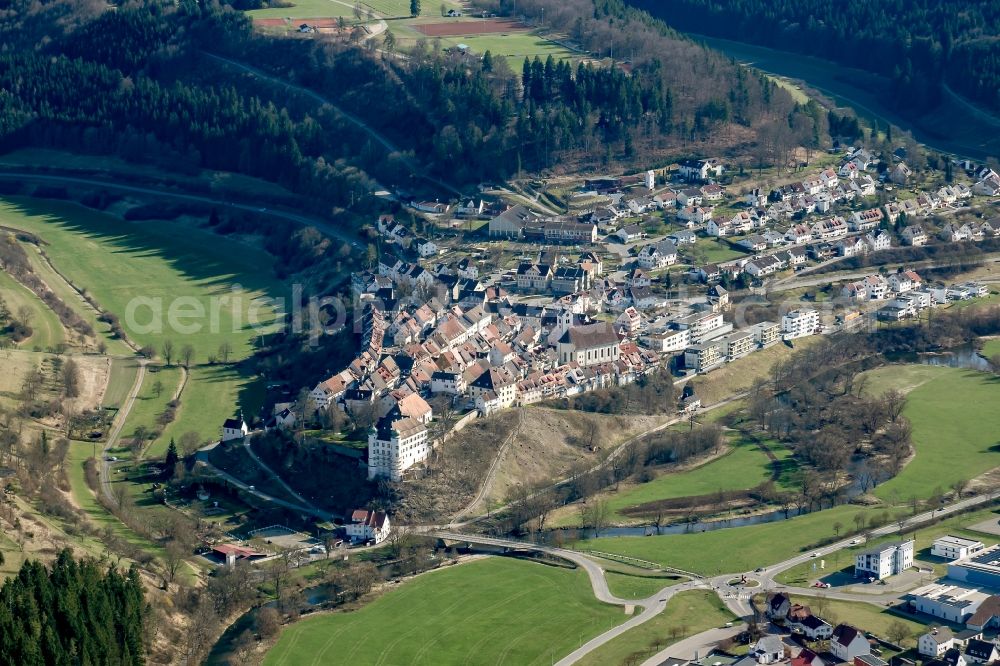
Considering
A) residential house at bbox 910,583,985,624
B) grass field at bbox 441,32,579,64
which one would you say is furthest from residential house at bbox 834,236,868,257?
residential house at bbox 910,583,985,624

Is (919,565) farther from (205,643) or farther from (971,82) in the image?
(971,82)

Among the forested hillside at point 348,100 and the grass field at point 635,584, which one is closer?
the grass field at point 635,584

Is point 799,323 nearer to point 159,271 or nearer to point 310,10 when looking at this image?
point 159,271

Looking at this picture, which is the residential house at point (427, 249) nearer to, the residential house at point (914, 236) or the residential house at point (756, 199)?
the residential house at point (756, 199)

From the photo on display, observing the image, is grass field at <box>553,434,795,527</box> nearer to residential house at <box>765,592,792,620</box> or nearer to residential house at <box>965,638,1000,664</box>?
residential house at <box>765,592,792,620</box>

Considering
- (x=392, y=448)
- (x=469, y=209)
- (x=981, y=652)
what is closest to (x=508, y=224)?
(x=469, y=209)

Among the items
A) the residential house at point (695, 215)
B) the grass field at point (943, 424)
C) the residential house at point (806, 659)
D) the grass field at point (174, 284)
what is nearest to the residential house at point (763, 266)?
the residential house at point (695, 215)

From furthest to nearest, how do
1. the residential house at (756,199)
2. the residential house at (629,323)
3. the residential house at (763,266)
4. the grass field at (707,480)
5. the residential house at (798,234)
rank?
1. the residential house at (756,199)
2. the residential house at (798,234)
3. the residential house at (763,266)
4. the residential house at (629,323)
5. the grass field at (707,480)
